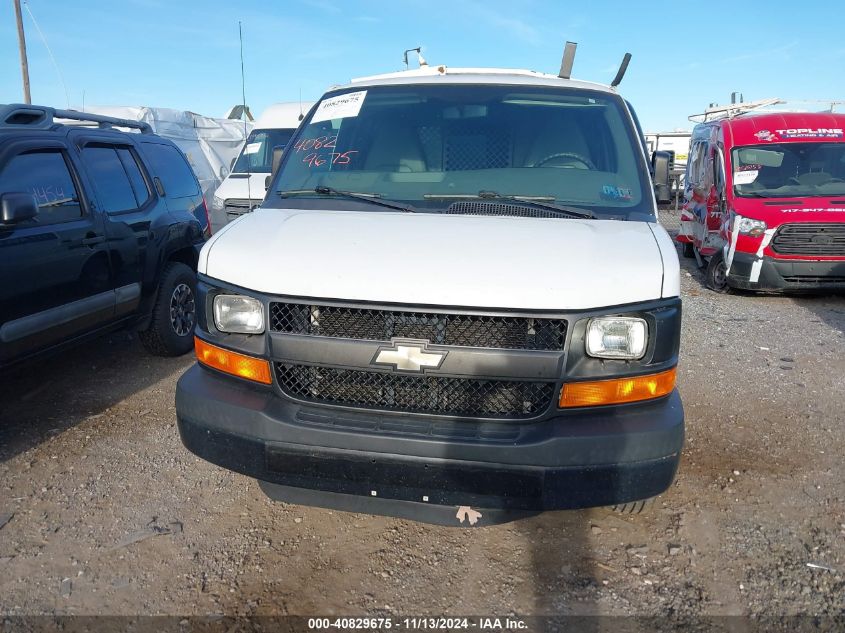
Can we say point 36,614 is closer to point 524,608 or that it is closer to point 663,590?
point 524,608

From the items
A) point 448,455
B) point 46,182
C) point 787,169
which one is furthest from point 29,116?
point 787,169

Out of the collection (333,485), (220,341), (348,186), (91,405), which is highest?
(348,186)

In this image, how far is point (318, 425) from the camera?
2365mm

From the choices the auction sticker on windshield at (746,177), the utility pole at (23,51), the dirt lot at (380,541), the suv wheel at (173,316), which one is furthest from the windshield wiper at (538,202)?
the utility pole at (23,51)

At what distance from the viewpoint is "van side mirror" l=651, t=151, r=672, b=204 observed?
3830 millimetres

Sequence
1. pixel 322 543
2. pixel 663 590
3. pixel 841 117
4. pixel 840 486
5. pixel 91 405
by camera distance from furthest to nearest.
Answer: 1. pixel 841 117
2. pixel 91 405
3. pixel 840 486
4. pixel 322 543
5. pixel 663 590

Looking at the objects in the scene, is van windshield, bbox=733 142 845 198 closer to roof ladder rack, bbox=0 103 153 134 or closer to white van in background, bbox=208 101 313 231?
white van in background, bbox=208 101 313 231

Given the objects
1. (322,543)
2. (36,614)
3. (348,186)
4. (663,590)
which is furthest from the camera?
(348,186)

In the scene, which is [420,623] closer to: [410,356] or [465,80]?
[410,356]

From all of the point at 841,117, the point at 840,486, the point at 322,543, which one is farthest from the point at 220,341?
the point at 841,117

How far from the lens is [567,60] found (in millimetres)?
3854

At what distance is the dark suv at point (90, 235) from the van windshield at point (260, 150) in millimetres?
5515

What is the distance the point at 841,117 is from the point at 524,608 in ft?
31.7

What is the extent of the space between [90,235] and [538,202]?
133 inches
